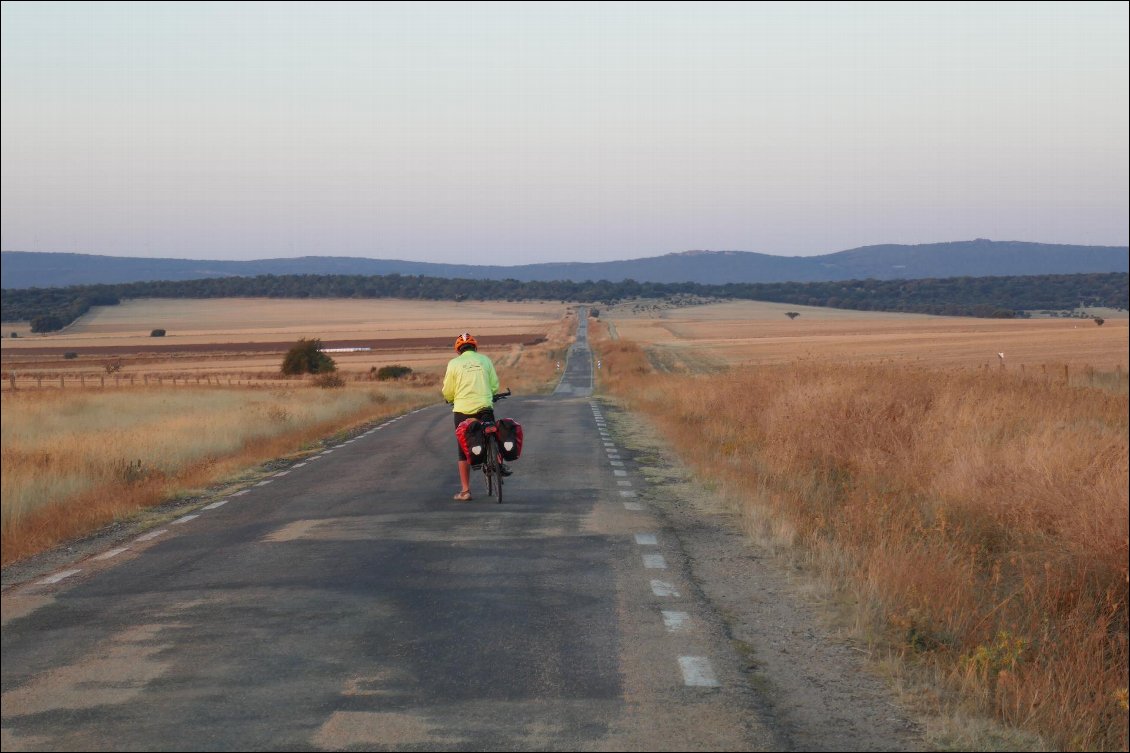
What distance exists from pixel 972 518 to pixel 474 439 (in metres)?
5.78

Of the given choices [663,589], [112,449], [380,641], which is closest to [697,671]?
[380,641]

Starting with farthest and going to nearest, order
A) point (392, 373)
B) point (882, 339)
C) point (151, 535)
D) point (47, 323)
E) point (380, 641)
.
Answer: point (392, 373)
point (47, 323)
point (882, 339)
point (151, 535)
point (380, 641)

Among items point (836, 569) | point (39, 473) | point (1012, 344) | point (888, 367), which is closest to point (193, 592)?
point (39, 473)

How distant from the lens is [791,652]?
25.2ft

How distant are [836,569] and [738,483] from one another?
230 inches

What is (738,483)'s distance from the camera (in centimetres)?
1605

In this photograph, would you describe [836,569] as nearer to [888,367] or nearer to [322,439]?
[888,367]

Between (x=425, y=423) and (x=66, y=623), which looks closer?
(x=66, y=623)

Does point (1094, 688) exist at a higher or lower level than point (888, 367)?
lower

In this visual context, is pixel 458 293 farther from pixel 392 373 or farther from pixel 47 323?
pixel 47 323

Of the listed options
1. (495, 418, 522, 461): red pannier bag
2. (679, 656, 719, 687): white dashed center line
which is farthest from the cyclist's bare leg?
(679, 656, 719, 687): white dashed center line

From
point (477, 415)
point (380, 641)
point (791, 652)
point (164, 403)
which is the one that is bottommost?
point (791, 652)

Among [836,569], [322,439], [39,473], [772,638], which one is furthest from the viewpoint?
[322,439]

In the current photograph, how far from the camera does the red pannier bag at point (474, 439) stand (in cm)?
1480
